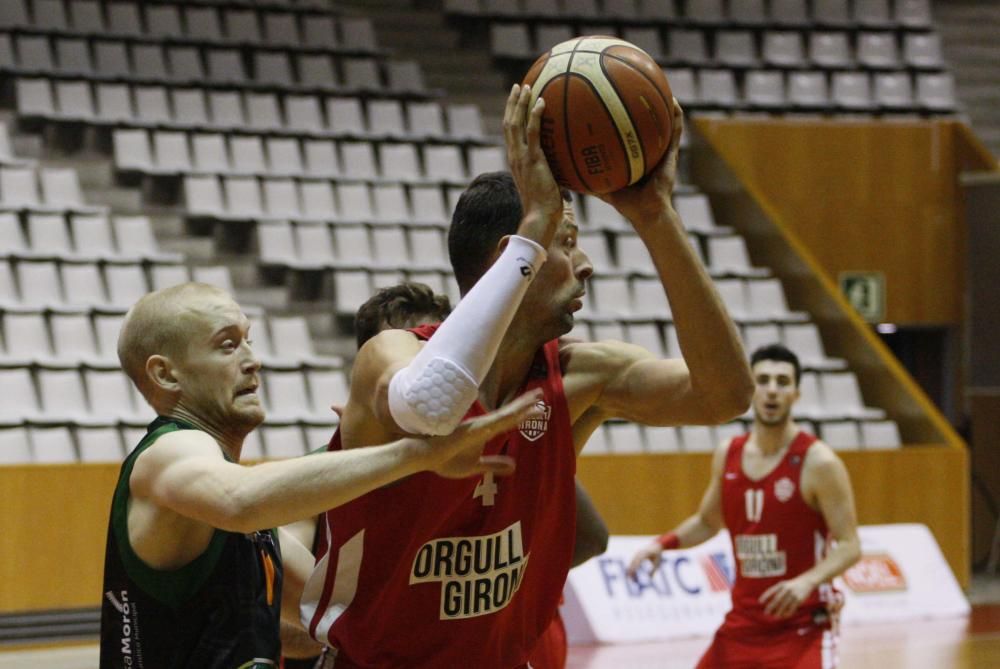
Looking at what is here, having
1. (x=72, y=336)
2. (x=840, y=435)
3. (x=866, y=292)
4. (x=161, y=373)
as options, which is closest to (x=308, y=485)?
(x=161, y=373)

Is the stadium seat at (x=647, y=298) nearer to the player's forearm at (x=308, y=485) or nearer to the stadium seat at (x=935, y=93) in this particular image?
the stadium seat at (x=935, y=93)

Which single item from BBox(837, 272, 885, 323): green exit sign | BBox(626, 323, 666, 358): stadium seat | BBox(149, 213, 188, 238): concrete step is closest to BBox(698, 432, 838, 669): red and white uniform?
BBox(626, 323, 666, 358): stadium seat

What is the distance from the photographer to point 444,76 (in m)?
14.0

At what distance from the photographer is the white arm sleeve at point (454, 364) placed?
2.19 m

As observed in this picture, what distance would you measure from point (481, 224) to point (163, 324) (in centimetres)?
62

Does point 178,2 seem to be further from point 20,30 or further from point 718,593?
point 718,593

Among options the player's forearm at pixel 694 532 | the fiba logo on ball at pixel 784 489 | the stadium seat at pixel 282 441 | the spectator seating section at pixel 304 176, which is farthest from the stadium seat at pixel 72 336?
the fiba logo on ball at pixel 784 489

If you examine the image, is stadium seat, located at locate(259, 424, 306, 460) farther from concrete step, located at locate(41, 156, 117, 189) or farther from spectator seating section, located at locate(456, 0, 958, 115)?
spectator seating section, located at locate(456, 0, 958, 115)

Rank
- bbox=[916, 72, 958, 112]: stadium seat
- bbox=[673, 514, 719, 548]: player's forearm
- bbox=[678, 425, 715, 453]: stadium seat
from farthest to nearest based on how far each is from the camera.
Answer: bbox=[916, 72, 958, 112]: stadium seat < bbox=[678, 425, 715, 453]: stadium seat < bbox=[673, 514, 719, 548]: player's forearm

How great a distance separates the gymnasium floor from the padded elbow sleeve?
550 centimetres

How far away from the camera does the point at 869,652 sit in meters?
8.20

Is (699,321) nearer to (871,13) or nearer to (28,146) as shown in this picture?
(28,146)

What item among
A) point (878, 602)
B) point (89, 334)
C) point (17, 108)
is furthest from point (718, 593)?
point (17, 108)

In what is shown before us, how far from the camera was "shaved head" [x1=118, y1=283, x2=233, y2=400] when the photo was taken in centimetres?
279
